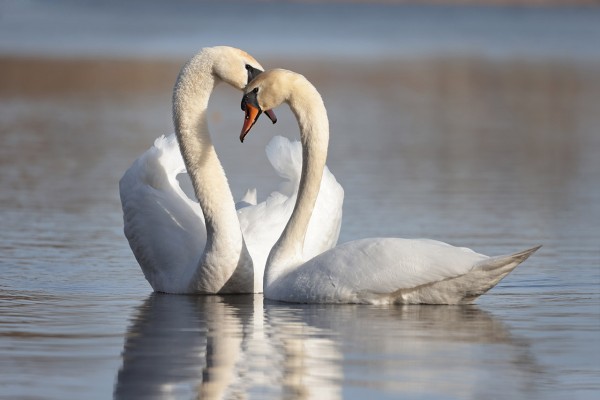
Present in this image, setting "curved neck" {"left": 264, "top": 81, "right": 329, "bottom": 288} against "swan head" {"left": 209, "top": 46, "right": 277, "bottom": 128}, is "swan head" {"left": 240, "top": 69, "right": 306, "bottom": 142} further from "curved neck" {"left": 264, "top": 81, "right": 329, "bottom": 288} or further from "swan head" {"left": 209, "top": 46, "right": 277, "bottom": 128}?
"swan head" {"left": 209, "top": 46, "right": 277, "bottom": 128}

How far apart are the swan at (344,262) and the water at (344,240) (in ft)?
0.46

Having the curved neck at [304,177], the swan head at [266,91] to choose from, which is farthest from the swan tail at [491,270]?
the swan head at [266,91]

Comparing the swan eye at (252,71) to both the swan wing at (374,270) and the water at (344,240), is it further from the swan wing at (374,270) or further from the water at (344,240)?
the water at (344,240)

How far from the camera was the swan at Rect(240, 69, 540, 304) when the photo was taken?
9133 millimetres

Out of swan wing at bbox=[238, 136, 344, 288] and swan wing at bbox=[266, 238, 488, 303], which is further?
swan wing at bbox=[238, 136, 344, 288]

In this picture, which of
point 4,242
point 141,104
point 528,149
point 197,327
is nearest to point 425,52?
point 141,104

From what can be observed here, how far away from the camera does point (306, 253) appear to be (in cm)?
1050

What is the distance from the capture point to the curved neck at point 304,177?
981 centimetres

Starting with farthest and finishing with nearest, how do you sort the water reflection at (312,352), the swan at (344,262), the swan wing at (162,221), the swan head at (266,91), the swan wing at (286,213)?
the swan wing at (286,213) → the swan wing at (162,221) → the swan head at (266,91) → the swan at (344,262) → the water reflection at (312,352)

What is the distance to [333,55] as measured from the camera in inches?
1876

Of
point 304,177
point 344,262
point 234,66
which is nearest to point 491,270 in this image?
point 344,262

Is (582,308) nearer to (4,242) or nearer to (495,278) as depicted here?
(495,278)

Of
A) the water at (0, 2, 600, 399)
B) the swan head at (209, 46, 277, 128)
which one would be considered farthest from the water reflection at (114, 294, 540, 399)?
the swan head at (209, 46, 277, 128)

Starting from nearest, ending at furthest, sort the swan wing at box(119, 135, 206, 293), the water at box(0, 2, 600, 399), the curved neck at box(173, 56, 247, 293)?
1. the water at box(0, 2, 600, 399)
2. the curved neck at box(173, 56, 247, 293)
3. the swan wing at box(119, 135, 206, 293)
